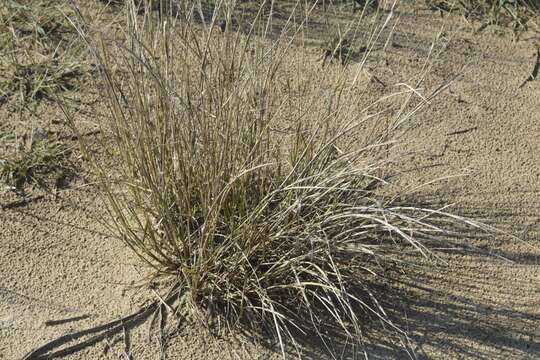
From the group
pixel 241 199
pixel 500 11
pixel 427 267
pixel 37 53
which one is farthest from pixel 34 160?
pixel 500 11

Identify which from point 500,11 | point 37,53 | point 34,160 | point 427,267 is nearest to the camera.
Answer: point 427,267

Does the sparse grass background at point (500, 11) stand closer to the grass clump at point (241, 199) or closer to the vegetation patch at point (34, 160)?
the grass clump at point (241, 199)

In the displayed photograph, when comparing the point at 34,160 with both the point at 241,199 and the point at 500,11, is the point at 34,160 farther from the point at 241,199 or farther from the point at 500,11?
the point at 500,11

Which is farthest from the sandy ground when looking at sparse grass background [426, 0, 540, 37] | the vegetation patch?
sparse grass background [426, 0, 540, 37]

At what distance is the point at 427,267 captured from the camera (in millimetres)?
3061

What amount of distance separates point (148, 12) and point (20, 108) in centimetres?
116

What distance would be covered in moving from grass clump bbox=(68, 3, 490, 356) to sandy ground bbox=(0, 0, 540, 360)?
0.13 metres

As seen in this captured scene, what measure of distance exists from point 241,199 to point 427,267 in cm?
75

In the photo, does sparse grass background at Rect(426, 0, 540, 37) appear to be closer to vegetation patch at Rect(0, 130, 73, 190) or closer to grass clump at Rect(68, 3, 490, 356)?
grass clump at Rect(68, 3, 490, 356)

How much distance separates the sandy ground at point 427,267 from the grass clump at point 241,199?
13 cm

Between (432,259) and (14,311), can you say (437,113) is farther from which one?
(14,311)

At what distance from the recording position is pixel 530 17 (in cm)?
420

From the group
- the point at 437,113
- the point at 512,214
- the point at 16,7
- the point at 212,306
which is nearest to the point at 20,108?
the point at 16,7

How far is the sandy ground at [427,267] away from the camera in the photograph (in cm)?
279
